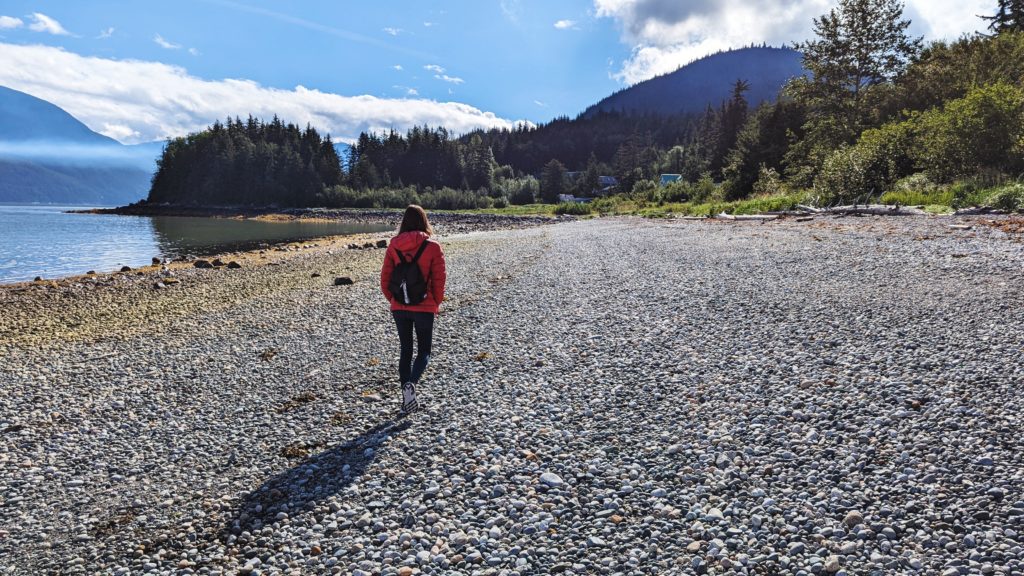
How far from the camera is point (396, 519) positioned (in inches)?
179

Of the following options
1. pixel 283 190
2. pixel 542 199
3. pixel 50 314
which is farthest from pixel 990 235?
pixel 283 190

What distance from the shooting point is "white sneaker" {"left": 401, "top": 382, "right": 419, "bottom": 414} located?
21.9 ft

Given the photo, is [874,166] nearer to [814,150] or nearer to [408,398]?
[814,150]

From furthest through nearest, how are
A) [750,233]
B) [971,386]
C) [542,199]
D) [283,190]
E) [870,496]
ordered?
[283,190]
[542,199]
[750,233]
[971,386]
[870,496]

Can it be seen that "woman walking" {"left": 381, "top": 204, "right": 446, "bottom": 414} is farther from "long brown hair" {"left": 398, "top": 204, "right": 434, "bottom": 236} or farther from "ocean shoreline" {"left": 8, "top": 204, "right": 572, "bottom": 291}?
"ocean shoreline" {"left": 8, "top": 204, "right": 572, "bottom": 291}

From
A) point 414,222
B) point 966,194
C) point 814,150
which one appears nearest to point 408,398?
point 414,222

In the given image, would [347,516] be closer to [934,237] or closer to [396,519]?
[396,519]

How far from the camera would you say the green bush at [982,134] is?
22.0 m

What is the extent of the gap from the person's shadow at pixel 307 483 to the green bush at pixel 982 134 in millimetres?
28138

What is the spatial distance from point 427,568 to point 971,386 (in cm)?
617

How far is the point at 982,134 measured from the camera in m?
22.5

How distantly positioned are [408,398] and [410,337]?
30.7 inches

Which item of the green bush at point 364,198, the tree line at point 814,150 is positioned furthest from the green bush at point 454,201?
the green bush at point 364,198

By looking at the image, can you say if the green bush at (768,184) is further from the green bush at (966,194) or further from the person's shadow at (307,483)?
the person's shadow at (307,483)
